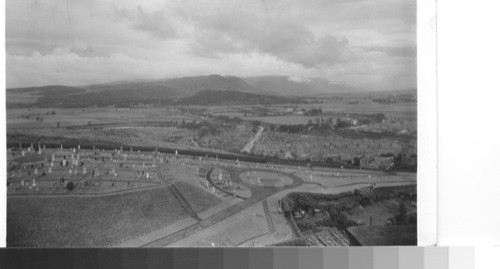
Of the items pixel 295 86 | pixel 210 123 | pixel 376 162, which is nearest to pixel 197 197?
pixel 210 123

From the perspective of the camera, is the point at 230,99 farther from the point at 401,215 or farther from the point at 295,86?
the point at 401,215

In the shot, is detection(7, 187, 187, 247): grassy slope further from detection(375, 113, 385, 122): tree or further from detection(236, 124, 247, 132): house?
detection(375, 113, 385, 122): tree

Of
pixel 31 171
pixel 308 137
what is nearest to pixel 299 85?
pixel 308 137

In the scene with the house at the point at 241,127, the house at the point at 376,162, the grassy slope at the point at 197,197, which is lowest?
the grassy slope at the point at 197,197

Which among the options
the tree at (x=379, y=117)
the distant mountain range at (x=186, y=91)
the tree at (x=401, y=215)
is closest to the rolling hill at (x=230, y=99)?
the distant mountain range at (x=186, y=91)

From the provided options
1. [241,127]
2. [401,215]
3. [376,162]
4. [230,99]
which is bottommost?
[401,215]


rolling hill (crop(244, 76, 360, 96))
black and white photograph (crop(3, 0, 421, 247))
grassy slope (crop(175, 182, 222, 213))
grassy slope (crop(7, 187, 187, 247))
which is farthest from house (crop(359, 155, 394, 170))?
grassy slope (crop(7, 187, 187, 247))

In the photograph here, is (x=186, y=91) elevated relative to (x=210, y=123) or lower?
elevated

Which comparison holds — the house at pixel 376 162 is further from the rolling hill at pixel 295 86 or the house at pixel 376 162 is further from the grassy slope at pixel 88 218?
the grassy slope at pixel 88 218
